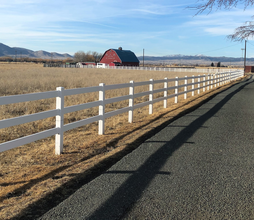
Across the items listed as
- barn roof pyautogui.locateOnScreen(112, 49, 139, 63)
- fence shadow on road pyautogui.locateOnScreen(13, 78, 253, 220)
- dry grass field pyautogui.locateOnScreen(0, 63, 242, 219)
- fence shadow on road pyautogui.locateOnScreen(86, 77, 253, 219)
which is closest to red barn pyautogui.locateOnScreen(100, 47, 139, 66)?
barn roof pyautogui.locateOnScreen(112, 49, 139, 63)

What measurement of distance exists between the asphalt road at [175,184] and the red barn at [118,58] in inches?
3480

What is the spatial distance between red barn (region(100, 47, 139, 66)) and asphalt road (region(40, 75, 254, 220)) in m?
88.4

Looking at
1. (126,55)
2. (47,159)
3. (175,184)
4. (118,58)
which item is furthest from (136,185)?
(126,55)

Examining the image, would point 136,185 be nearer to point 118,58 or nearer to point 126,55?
point 118,58

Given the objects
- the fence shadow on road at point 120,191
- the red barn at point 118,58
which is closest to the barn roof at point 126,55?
the red barn at point 118,58

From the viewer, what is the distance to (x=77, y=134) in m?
7.87

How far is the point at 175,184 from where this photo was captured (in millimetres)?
4109

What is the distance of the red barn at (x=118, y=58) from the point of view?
93938mm

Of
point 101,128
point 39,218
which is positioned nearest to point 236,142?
point 101,128

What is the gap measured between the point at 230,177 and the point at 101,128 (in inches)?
143

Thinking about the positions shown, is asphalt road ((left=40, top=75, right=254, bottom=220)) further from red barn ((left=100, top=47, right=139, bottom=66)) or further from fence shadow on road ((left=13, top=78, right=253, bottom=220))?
red barn ((left=100, top=47, right=139, bottom=66))

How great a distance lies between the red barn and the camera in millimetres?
93938

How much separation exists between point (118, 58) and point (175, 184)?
301 feet

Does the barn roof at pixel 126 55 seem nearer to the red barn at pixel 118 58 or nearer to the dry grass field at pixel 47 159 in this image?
the red barn at pixel 118 58
